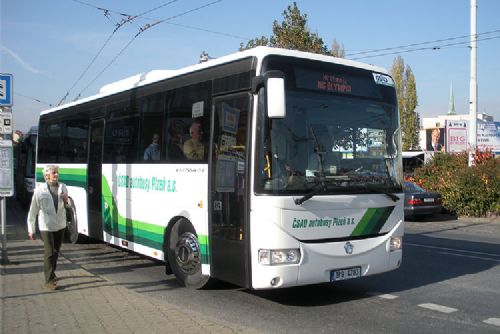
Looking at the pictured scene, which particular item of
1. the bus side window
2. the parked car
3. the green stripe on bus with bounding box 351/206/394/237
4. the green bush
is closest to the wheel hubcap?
the bus side window

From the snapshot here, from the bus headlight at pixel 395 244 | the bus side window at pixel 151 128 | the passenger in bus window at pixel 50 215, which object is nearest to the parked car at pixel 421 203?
the bus headlight at pixel 395 244

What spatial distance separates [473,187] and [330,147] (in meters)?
16.6

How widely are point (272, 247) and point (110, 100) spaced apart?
5635 millimetres

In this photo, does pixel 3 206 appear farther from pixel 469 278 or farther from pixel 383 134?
pixel 469 278

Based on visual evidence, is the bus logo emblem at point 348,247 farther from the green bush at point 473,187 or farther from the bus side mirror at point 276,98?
the green bush at point 473,187

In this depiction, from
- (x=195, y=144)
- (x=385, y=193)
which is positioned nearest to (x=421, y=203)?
(x=385, y=193)

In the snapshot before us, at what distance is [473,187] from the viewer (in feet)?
69.3

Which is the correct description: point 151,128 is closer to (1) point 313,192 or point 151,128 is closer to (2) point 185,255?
(2) point 185,255

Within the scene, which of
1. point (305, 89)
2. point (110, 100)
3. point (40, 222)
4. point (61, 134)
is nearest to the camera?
point (305, 89)

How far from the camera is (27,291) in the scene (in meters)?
7.36

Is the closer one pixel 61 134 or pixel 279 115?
pixel 279 115

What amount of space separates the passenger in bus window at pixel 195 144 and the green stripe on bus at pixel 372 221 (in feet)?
7.52

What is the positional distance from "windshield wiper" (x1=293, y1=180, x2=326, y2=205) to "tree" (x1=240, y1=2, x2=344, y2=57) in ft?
66.9

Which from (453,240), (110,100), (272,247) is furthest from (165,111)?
(453,240)
